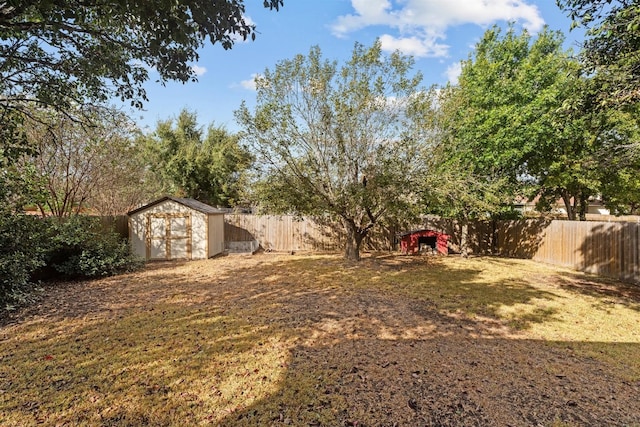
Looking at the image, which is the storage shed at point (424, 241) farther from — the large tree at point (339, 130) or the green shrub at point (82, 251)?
the green shrub at point (82, 251)

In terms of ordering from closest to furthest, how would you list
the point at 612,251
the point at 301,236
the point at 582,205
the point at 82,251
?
the point at 82,251
the point at 612,251
the point at 301,236
the point at 582,205

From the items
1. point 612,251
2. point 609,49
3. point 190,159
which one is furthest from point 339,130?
point 190,159

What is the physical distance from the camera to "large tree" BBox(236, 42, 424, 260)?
29.6 feet

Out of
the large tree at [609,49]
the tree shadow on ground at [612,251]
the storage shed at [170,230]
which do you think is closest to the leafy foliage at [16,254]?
the storage shed at [170,230]

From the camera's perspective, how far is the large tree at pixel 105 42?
107 inches

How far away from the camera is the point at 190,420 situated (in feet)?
8.23

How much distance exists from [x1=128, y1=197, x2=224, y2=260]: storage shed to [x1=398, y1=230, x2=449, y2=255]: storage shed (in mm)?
8080

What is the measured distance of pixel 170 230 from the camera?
37.8 feet

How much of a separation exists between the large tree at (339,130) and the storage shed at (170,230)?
3.61 metres

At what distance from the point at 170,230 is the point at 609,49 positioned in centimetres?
1241

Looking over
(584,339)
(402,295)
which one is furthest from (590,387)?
(402,295)

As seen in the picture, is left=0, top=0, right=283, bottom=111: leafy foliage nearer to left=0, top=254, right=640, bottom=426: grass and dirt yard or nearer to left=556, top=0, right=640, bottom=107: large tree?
left=0, top=254, right=640, bottom=426: grass and dirt yard

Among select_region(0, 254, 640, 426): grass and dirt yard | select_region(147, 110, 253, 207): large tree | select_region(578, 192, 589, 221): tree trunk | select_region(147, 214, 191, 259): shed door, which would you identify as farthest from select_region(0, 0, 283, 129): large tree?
select_region(578, 192, 589, 221): tree trunk

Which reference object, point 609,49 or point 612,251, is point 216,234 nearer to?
point 609,49
